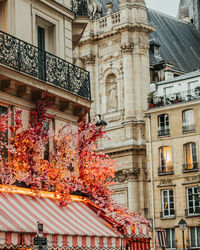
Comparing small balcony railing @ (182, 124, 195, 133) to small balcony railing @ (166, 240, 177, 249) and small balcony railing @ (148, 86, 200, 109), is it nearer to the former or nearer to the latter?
small balcony railing @ (148, 86, 200, 109)

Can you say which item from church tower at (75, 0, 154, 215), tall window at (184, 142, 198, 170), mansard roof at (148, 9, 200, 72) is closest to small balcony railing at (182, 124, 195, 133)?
tall window at (184, 142, 198, 170)

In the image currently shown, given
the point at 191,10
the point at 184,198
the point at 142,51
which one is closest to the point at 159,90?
the point at 142,51

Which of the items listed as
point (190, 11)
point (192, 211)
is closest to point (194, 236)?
point (192, 211)

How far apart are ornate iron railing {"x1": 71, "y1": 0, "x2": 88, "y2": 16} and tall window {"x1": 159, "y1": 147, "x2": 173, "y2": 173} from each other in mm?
26141

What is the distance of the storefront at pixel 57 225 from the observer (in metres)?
12.7

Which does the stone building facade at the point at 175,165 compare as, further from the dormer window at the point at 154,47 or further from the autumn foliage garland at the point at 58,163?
the autumn foliage garland at the point at 58,163

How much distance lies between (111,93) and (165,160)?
963cm

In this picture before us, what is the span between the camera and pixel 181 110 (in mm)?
45438

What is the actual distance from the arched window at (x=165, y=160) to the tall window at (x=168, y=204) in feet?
4.86

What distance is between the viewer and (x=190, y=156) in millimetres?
44562

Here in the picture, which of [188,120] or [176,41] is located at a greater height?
[176,41]

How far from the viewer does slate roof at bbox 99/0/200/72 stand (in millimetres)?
59162

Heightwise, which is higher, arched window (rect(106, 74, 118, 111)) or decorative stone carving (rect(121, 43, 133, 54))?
decorative stone carving (rect(121, 43, 133, 54))

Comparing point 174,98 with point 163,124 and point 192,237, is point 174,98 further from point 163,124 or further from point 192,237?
point 192,237
